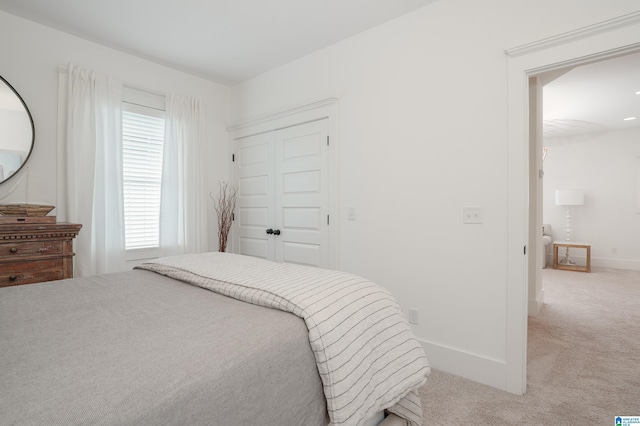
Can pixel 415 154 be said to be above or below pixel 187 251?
above

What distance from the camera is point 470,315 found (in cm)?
228

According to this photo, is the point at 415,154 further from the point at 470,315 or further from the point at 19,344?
the point at 19,344

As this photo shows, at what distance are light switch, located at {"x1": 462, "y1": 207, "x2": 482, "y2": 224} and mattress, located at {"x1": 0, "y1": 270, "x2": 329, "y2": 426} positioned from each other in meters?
1.68

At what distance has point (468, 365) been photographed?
89.0 inches

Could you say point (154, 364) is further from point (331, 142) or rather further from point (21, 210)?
point (331, 142)

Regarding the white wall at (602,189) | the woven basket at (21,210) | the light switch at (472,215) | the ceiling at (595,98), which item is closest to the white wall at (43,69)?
the woven basket at (21,210)

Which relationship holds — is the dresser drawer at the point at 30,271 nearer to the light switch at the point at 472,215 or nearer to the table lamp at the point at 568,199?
the light switch at the point at 472,215

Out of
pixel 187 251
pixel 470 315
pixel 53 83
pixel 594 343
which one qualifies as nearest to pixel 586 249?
pixel 594 343

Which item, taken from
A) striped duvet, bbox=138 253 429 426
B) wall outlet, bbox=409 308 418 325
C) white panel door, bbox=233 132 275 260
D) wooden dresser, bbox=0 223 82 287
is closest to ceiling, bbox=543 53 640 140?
wall outlet, bbox=409 308 418 325

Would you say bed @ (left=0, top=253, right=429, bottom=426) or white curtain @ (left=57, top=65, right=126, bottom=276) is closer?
bed @ (left=0, top=253, right=429, bottom=426)

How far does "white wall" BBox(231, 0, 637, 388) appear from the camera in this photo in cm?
214

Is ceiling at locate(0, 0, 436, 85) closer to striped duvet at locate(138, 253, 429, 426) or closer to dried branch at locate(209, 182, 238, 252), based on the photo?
dried branch at locate(209, 182, 238, 252)

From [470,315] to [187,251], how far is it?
2.86 metres

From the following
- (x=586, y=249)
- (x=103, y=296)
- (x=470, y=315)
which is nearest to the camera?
(x=103, y=296)
